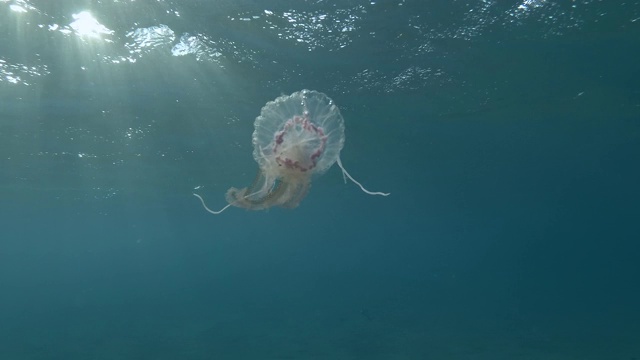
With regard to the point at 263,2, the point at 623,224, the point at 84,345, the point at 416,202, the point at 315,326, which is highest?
the point at 263,2

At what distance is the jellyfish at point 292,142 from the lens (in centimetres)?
420

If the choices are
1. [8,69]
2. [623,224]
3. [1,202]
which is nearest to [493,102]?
[8,69]

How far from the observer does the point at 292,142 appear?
4227 millimetres

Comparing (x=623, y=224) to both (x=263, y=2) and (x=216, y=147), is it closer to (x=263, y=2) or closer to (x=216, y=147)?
(x=216, y=147)

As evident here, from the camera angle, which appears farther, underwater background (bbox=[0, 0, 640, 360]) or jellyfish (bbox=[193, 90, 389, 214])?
underwater background (bbox=[0, 0, 640, 360])

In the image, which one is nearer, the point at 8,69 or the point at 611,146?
the point at 8,69

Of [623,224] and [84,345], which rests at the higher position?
[84,345]

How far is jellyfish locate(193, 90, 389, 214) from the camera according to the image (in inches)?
165

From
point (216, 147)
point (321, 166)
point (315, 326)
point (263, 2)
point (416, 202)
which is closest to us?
point (321, 166)

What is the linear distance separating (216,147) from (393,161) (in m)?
8.49

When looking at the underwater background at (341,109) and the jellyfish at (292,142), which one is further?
the underwater background at (341,109)

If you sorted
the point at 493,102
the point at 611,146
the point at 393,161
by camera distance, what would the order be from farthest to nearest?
the point at 611,146
the point at 393,161
the point at 493,102

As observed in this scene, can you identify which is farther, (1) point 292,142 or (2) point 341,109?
(2) point 341,109

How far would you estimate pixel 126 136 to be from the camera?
17.0 m
